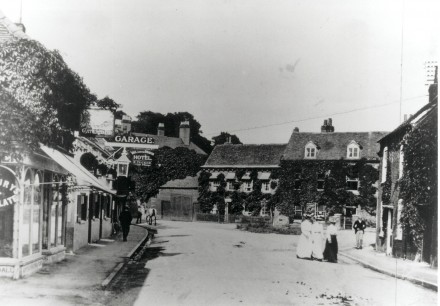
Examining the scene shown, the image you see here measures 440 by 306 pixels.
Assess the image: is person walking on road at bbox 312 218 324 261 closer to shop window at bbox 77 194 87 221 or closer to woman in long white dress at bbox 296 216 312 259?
woman in long white dress at bbox 296 216 312 259

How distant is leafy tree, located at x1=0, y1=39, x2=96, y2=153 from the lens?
1006 centimetres

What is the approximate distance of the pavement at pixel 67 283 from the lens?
29.7 ft

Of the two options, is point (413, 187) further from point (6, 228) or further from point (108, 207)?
point (108, 207)

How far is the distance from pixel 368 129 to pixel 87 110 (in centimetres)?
696

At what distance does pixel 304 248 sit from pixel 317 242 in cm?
59

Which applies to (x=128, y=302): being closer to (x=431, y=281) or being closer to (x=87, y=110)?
(x=87, y=110)

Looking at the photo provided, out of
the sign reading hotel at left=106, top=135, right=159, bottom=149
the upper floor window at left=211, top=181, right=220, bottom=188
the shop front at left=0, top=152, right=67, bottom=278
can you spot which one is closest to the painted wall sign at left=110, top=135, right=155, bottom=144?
the sign reading hotel at left=106, top=135, right=159, bottom=149

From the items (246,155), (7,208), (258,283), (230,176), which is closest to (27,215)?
(7,208)

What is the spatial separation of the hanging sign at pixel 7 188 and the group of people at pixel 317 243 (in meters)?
8.56

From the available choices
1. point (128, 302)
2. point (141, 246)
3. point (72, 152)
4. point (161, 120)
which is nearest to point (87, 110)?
point (161, 120)

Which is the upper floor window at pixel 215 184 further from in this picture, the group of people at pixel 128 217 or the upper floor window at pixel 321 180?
the upper floor window at pixel 321 180

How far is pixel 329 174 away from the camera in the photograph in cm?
2095

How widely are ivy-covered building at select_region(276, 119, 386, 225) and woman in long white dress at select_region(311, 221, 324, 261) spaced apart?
2619mm

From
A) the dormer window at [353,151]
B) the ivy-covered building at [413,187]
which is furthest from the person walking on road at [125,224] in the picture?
the ivy-covered building at [413,187]
